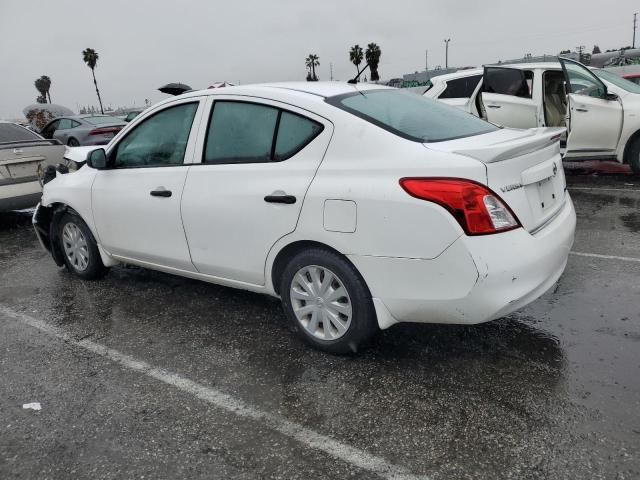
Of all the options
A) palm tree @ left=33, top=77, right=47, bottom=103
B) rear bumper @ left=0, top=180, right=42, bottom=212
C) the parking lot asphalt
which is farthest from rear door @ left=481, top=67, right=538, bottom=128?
palm tree @ left=33, top=77, right=47, bottom=103

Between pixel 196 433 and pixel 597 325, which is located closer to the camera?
pixel 196 433

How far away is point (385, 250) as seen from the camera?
9.10 ft

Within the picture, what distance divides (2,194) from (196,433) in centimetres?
597

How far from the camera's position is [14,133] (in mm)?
8016

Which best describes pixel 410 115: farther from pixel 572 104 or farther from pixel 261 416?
pixel 572 104

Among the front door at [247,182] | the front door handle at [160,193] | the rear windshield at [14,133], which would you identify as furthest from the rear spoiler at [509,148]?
the rear windshield at [14,133]

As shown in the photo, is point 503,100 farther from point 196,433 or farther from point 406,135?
point 196,433

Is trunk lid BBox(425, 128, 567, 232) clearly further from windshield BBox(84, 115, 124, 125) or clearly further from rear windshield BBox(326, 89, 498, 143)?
windshield BBox(84, 115, 124, 125)

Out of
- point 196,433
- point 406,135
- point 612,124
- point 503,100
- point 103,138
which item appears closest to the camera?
point 196,433

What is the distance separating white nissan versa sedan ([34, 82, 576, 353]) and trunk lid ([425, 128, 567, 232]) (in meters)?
0.01

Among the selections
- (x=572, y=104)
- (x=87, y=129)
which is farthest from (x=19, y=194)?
(x=87, y=129)

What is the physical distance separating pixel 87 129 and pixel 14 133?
8.34 m

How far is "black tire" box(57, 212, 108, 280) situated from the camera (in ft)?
15.3

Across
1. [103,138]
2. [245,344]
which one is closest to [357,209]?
[245,344]
